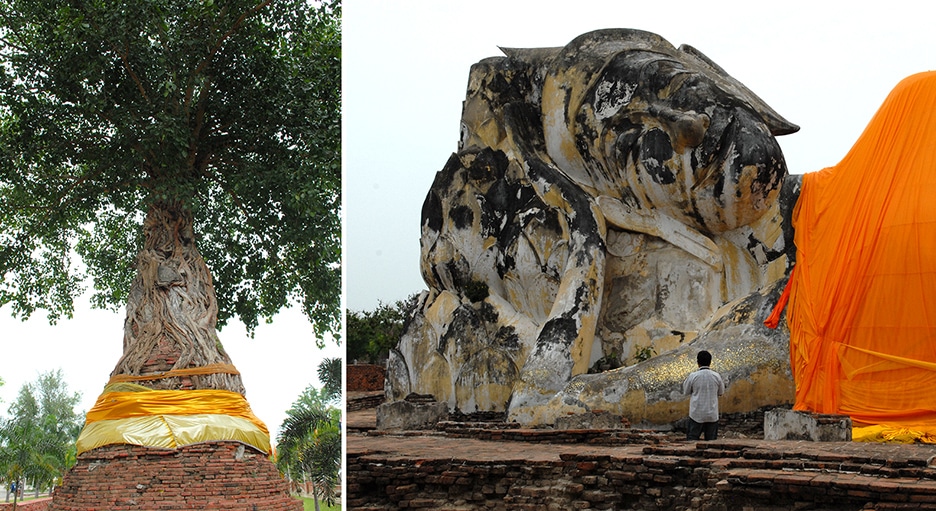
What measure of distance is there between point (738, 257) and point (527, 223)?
2.76m

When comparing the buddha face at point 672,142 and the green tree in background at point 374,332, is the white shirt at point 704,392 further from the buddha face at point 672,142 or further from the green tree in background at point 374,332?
the green tree in background at point 374,332

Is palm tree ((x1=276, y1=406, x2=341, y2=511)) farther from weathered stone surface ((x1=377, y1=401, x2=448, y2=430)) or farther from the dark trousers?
the dark trousers

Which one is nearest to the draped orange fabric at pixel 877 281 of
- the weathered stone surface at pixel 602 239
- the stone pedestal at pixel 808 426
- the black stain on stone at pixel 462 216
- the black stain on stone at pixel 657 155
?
→ the weathered stone surface at pixel 602 239

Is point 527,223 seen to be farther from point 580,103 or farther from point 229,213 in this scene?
point 229,213

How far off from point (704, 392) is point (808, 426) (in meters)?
1.17

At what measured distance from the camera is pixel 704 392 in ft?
30.4

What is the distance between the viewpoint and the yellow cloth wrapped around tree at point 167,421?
10797 millimetres

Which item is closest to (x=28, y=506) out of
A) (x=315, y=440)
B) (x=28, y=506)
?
(x=28, y=506)

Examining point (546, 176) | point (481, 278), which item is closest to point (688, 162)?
point (546, 176)

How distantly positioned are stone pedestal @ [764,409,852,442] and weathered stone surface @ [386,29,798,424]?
1.41 m

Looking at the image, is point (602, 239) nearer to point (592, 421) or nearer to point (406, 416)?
point (592, 421)

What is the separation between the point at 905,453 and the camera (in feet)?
26.5

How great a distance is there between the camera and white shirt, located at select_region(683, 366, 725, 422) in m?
9.23

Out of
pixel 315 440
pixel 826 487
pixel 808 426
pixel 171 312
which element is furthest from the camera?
pixel 315 440
